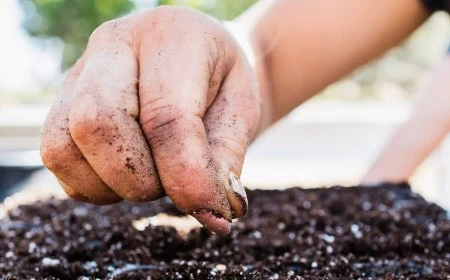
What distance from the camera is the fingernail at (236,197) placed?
67 cm

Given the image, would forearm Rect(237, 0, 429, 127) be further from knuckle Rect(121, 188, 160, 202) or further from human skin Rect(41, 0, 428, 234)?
knuckle Rect(121, 188, 160, 202)

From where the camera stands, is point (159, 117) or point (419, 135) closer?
point (159, 117)

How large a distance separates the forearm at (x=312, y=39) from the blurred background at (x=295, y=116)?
0.85ft

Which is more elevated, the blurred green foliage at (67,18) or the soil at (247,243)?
the soil at (247,243)

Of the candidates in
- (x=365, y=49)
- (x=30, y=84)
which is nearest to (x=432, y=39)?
(x=30, y=84)

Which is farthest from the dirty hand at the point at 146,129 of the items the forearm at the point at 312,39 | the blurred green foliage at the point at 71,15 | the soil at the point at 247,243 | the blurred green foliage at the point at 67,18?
the blurred green foliage at the point at 67,18

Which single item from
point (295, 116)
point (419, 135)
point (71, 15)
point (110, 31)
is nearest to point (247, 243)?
A: point (110, 31)

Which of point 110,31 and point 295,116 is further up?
point 110,31

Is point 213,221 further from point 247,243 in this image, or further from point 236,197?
point 247,243

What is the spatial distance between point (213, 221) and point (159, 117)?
5.2 inches

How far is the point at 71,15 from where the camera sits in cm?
615

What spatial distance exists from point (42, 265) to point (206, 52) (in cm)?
39

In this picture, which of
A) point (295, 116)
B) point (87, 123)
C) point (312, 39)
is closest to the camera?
point (87, 123)

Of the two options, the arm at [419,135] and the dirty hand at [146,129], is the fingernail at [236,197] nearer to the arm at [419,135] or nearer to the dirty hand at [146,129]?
the dirty hand at [146,129]
